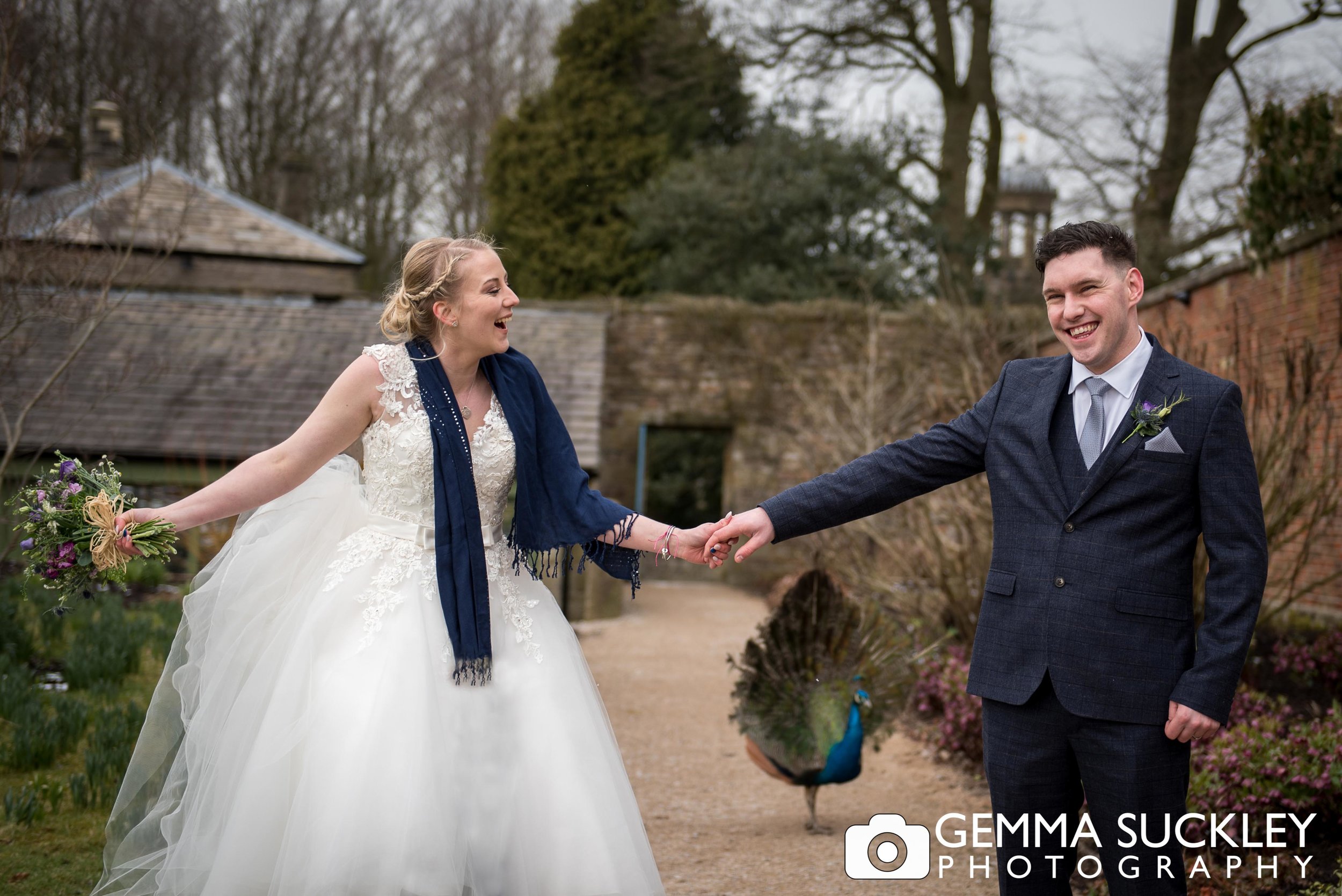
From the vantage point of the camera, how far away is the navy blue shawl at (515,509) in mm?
3076

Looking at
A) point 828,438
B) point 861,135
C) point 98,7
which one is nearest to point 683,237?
point 861,135

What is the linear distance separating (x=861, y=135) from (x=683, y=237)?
352 centimetres

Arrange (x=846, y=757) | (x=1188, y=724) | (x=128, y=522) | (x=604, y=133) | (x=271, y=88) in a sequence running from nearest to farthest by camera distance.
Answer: (x=1188, y=724) < (x=128, y=522) < (x=846, y=757) < (x=604, y=133) < (x=271, y=88)

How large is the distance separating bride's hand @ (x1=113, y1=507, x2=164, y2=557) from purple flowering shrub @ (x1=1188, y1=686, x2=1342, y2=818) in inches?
145

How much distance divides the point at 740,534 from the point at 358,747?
1.31 metres

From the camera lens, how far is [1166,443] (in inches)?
107

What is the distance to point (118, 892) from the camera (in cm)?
315

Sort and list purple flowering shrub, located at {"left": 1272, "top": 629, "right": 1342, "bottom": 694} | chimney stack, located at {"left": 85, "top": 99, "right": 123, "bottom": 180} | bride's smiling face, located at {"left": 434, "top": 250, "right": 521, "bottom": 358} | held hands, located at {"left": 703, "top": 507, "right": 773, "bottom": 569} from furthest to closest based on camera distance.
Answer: chimney stack, located at {"left": 85, "top": 99, "right": 123, "bottom": 180} → purple flowering shrub, located at {"left": 1272, "top": 629, "right": 1342, "bottom": 694} → held hands, located at {"left": 703, "top": 507, "right": 773, "bottom": 569} → bride's smiling face, located at {"left": 434, "top": 250, "right": 521, "bottom": 358}

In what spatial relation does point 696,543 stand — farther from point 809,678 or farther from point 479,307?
point 809,678

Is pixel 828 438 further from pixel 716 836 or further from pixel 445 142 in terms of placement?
pixel 445 142

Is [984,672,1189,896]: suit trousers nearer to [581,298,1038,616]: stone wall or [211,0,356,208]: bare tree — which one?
[581,298,1038,616]: stone wall

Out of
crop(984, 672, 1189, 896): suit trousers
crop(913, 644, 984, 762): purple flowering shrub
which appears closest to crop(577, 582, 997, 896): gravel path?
crop(913, 644, 984, 762): purple flowering shrub

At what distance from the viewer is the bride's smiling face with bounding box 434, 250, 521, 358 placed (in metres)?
3.25

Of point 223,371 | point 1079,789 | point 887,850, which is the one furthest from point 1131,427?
point 223,371
